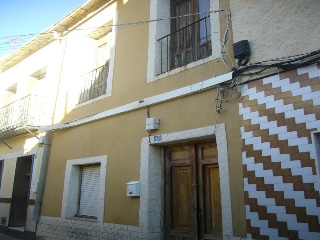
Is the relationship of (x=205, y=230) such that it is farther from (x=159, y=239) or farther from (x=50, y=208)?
(x=50, y=208)

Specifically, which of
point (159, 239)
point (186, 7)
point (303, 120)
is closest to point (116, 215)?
point (159, 239)

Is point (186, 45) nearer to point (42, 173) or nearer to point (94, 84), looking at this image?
Answer: point (94, 84)

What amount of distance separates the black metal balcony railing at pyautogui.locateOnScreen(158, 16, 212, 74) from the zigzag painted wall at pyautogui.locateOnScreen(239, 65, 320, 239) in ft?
6.09

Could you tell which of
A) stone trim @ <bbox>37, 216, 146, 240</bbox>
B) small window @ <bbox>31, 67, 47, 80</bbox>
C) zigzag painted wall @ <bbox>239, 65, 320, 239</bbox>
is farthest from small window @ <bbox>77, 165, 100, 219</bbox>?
small window @ <bbox>31, 67, 47, 80</bbox>

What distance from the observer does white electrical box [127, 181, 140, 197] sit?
5.27 m

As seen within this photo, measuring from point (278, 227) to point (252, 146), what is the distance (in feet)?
3.66

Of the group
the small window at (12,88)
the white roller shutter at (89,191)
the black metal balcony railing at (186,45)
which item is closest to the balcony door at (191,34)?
the black metal balcony railing at (186,45)

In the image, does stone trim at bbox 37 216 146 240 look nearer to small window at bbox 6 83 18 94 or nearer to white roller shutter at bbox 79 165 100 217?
white roller shutter at bbox 79 165 100 217

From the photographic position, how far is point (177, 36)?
20.3ft

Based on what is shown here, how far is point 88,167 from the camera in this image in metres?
7.04

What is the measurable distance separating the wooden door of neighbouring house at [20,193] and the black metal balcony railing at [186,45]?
19.4ft

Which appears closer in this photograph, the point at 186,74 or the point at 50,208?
the point at 186,74

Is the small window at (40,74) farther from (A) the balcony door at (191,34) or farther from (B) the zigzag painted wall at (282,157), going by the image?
(B) the zigzag painted wall at (282,157)

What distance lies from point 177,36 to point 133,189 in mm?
3469
